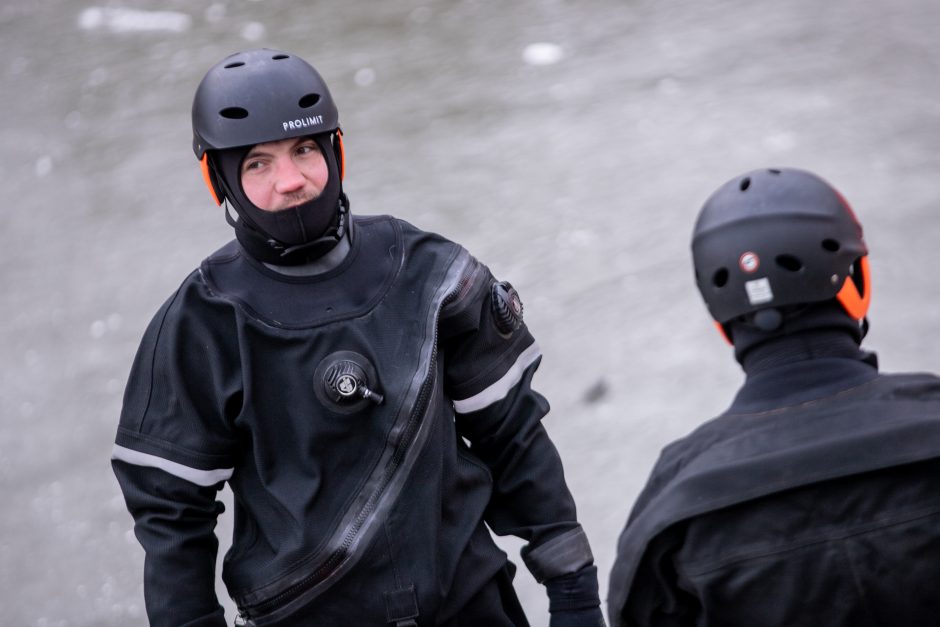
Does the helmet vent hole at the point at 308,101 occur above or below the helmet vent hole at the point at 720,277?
above

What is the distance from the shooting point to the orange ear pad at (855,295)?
1955 millimetres

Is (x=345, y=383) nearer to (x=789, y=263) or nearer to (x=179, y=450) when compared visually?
(x=179, y=450)

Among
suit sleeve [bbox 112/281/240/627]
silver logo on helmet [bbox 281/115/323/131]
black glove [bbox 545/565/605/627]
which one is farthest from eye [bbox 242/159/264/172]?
black glove [bbox 545/565/605/627]

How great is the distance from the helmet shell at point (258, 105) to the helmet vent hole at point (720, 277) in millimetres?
904

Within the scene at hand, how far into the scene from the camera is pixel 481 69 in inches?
258

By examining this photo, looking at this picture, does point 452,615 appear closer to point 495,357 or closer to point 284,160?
point 495,357

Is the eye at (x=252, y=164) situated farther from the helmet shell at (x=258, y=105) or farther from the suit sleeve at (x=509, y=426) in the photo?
the suit sleeve at (x=509, y=426)

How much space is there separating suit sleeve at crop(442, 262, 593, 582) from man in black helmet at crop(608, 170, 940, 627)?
0.67 meters

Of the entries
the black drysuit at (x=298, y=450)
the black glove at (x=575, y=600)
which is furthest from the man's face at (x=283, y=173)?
the black glove at (x=575, y=600)

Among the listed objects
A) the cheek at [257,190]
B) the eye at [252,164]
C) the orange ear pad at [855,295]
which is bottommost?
the orange ear pad at [855,295]

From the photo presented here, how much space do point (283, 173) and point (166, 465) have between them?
0.63m

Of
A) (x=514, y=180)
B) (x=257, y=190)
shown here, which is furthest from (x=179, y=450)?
(x=514, y=180)

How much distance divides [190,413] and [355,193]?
11.5 ft

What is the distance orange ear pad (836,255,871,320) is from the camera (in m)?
1.96
